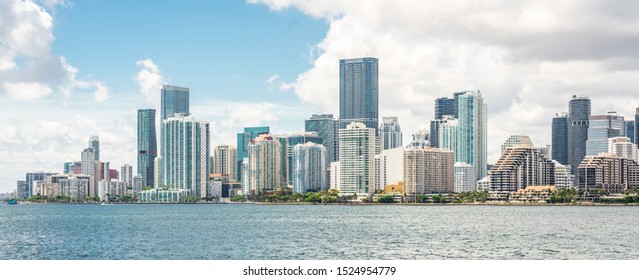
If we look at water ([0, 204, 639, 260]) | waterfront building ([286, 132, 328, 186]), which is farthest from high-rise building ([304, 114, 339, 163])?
water ([0, 204, 639, 260])

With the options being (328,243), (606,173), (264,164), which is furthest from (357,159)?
(328,243)

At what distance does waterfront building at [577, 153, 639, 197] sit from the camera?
126 metres

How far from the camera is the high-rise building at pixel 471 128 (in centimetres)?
14988

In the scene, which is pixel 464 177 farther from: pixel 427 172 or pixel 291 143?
pixel 291 143

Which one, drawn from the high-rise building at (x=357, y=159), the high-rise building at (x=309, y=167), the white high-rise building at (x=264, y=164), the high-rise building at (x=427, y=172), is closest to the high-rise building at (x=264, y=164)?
the white high-rise building at (x=264, y=164)

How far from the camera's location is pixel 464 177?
142125 mm

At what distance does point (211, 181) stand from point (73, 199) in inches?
890

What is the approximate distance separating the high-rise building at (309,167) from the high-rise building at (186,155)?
16.4 metres

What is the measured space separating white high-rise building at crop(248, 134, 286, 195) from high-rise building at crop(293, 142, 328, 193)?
17.2ft

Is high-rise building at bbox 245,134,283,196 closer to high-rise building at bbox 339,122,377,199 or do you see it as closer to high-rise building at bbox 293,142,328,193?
high-rise building at bbox 293,142,328,193
